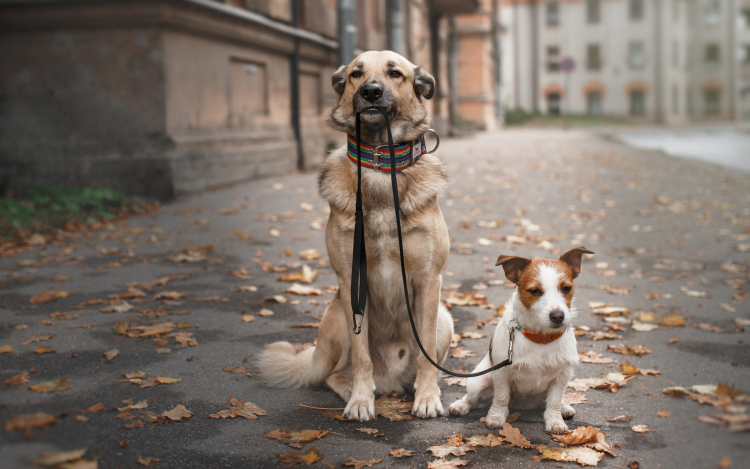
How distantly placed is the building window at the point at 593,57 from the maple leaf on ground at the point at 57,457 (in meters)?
53.9

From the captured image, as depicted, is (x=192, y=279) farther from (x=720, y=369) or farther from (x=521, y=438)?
(x=720, y=369)

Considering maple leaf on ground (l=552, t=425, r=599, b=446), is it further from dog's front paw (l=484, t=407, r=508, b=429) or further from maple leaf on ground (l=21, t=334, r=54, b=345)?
maple leaf on ground (l=21, t=334, r=54, b=345)

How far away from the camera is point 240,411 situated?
312cm

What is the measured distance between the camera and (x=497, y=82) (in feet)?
128

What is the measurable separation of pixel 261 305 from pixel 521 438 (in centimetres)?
287

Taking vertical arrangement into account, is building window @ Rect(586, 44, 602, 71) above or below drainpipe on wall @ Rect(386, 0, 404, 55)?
above

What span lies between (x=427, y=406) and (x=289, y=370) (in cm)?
86

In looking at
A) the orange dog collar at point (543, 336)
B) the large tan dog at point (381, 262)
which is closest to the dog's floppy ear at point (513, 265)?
the orange dog collar at point (543, 336)

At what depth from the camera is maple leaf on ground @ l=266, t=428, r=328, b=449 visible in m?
2.78

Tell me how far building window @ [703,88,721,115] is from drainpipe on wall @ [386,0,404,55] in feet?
94.1

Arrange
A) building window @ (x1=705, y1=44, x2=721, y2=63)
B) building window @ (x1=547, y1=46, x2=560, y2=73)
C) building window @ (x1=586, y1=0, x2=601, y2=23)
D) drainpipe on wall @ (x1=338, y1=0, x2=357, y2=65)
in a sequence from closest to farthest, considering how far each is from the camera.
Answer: drainpipe on wall @ (x1=338, y1=0, x2=357, y2=65) < building window @ (x1=705, y1=44, x2=721, y2=63) < building window @ (x1=586, y1=0, x2=601, y2=23) < building window @ (x1=547, y1=46, x2=560, y2=73)

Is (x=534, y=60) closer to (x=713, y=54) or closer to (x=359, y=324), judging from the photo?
(x=713, y=54)

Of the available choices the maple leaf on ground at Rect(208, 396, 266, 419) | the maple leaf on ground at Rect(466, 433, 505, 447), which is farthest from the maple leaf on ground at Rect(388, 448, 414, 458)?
the maple leaf on ground at Rect(208, 396, 266, 419)

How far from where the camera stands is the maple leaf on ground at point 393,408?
3.14 metres
